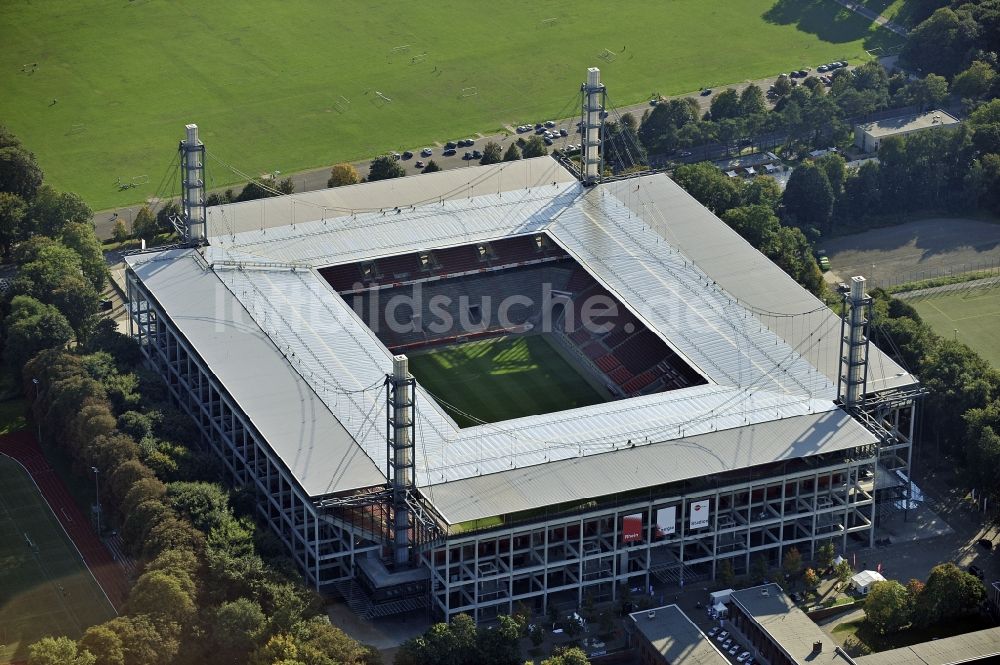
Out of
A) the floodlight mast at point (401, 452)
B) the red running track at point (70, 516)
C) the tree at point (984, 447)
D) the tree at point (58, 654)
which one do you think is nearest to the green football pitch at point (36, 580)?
the red running track at point (70, 516)

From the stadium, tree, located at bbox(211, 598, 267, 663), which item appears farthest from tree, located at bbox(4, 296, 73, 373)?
tree, located at bbox(211, 598, 267, 663)

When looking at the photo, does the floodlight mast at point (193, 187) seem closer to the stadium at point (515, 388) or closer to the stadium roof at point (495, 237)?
the stadium at point (515, 388)

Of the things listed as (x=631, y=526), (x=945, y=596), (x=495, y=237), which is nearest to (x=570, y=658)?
(x=631, y=526)

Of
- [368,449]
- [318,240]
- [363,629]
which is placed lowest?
[363,629]

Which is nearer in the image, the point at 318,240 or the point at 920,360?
the point at 920,360

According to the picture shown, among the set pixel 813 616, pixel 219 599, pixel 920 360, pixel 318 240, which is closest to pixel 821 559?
pixel 813 616

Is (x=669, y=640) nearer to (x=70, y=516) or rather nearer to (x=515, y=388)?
(x=515, y=388)

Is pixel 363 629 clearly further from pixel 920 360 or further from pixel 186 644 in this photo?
pixel 920 360
